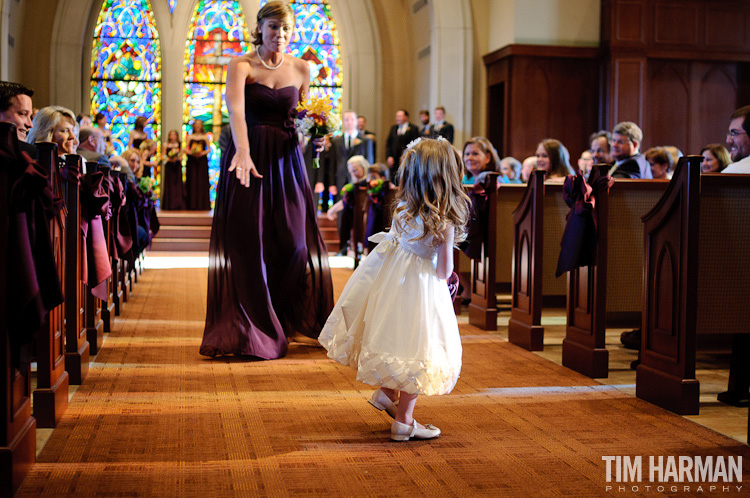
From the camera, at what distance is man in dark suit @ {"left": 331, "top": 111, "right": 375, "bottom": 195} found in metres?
13.9

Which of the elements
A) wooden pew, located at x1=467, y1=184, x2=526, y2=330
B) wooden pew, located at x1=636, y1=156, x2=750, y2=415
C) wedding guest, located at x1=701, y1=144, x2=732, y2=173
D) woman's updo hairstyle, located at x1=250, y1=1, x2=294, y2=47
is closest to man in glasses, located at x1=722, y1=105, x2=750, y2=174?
wooden pew, located at x1=636, y1=156, x2=750, y2=415

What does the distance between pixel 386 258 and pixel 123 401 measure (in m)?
1.38

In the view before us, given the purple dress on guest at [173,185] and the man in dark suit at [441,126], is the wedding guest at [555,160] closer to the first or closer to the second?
the man in dark suit at [441,126]

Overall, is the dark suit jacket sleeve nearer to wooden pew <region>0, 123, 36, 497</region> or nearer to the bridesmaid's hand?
the bridesmaid's hand

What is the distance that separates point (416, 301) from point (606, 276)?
5.88 feet

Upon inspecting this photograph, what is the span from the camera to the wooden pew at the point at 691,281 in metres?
3.61

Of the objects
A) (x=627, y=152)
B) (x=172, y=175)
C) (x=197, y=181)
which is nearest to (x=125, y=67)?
(x=172, y=175)

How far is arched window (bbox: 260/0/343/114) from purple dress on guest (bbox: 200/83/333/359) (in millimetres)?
12439

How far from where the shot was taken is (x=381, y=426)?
330cm

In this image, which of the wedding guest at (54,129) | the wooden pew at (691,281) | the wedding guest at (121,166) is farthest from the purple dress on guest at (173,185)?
the wooden pew at (691,281)

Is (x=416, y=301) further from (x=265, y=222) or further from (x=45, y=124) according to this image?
(x=45, y=124)

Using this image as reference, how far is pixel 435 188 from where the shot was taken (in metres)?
3.07

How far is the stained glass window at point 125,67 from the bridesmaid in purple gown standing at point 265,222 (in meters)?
12.5

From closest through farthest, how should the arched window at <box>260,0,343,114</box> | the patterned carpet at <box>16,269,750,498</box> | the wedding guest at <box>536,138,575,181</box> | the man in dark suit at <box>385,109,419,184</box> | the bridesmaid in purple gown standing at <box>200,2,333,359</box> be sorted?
the patterned carpet at <box>16,269,750,498</box> → the bridesmaid in purple gown standing at <box>200,2,333,359</box> → the wedding guest at <box>536,138,575,181</box> → the man in dark suit at <box>385,109,419,184</box> → the arched window at <box>260,0,343,114</box>
